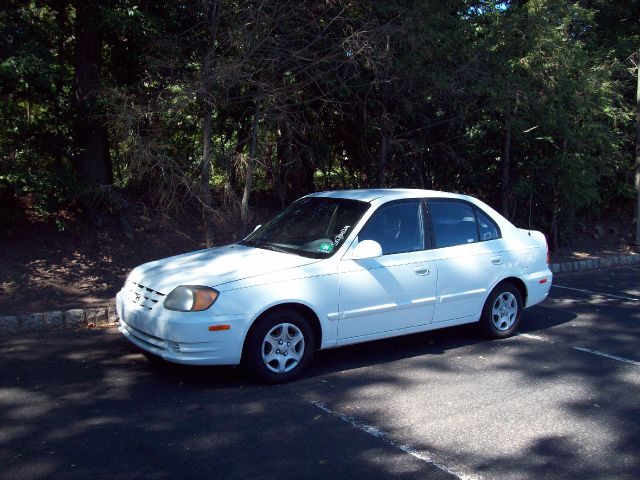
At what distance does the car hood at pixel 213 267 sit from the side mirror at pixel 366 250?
0.39 meters

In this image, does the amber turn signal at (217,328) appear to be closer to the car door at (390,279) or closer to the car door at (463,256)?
the car door at (390,279)

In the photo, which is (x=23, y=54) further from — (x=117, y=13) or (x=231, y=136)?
(x=231, y=136)

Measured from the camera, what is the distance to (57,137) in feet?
32.3

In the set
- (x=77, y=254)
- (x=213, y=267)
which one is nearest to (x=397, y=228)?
(x=213, y=267)

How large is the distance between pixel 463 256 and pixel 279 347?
7.43 ft

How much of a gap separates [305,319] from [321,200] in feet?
5.48

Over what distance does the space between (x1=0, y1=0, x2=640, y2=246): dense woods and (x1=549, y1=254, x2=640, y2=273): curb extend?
1.00 metres

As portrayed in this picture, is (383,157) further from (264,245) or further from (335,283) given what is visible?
(335,283)

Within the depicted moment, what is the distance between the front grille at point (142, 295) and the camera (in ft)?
18.7

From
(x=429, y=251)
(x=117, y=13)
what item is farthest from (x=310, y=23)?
(x=429, y=251)

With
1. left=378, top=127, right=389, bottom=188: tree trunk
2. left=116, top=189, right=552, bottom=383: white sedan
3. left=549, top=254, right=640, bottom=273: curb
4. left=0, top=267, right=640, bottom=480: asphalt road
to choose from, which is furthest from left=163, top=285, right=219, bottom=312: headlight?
left=549, top=254, right=640, bottom=273: curb

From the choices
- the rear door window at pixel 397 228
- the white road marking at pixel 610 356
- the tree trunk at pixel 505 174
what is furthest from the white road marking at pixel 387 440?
the tree trunk at pixel 505 174

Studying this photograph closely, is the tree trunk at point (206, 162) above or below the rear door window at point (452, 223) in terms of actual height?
above

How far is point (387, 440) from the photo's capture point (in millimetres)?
4641
